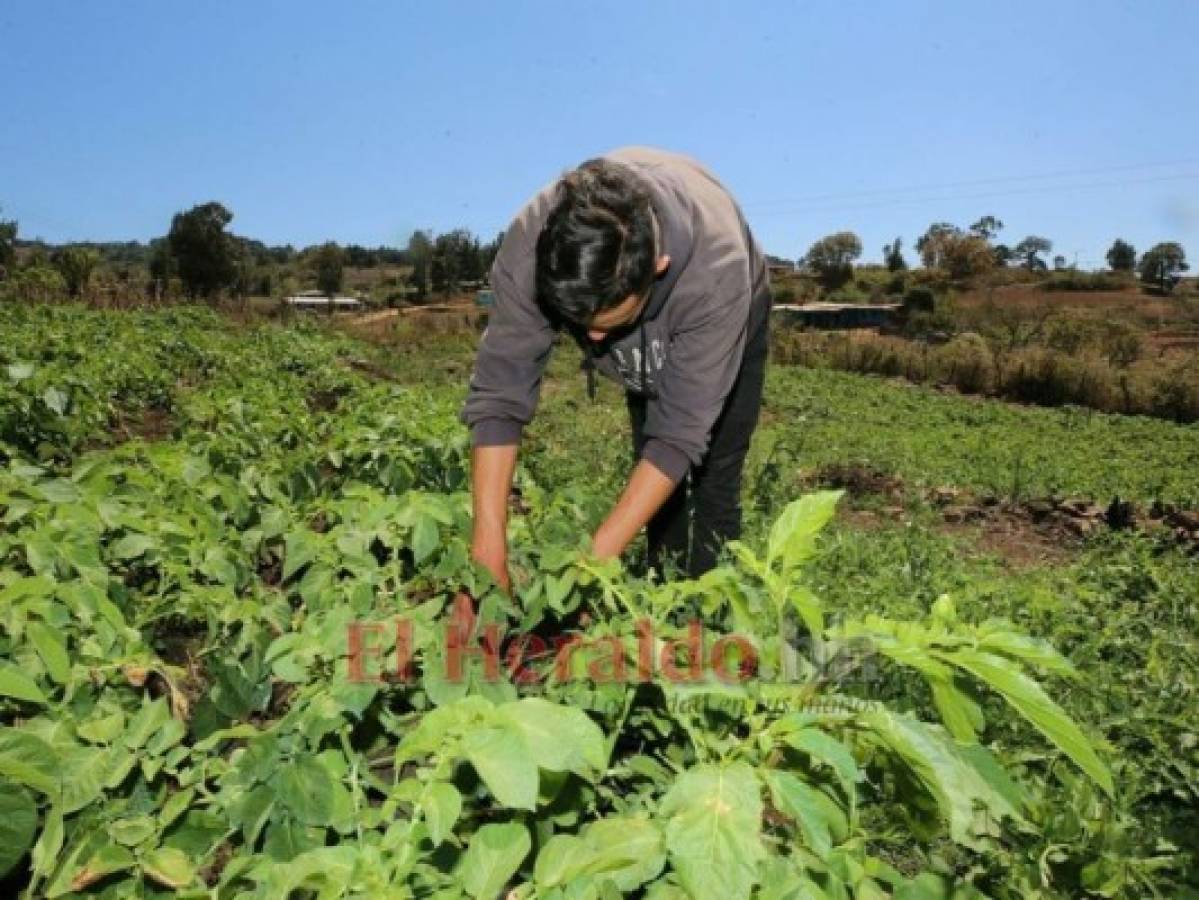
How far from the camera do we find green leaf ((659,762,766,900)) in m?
0.83

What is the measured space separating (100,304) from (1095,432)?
23369 millimetres

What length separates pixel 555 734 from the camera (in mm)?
884

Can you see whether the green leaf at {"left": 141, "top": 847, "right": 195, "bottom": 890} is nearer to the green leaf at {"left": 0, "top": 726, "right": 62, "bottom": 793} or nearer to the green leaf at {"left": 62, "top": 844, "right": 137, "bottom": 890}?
the green leaf at {"left": 62, "top": 844, "right": 137, "bottom": 890}

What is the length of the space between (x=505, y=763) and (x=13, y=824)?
0.65 metres

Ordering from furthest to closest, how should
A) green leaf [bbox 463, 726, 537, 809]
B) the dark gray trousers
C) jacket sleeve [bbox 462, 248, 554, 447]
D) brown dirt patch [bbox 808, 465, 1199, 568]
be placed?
brown dirt patch [bbox 808, 465, 1199, 568] < the dark gray trousers < jacket sleeve [bbox 462, 248, 554, 447] < green leaf [bbox 463, 726, 537, 809]

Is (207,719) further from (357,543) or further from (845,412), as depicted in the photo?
(845,412)

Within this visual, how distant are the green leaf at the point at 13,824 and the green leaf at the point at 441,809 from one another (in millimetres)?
536

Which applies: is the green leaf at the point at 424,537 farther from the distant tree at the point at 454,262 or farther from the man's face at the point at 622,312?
the distant tree at the point at 454,262

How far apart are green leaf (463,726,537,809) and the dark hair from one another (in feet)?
3.63

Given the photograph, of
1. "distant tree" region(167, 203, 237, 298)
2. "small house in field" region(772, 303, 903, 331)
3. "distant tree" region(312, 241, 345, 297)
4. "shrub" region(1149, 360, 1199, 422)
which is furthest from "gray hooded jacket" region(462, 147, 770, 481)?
"distant tree" region(312, 241, 345, 297)

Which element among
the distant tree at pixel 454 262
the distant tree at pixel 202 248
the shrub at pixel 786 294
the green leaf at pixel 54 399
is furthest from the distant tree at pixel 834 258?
the green leaf at pixel 54 399

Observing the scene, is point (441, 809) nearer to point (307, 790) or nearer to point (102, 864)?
point (307, 790)

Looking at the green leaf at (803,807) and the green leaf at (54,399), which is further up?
the green leaf at (54,399)

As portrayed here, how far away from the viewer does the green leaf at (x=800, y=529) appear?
48.1 inches
